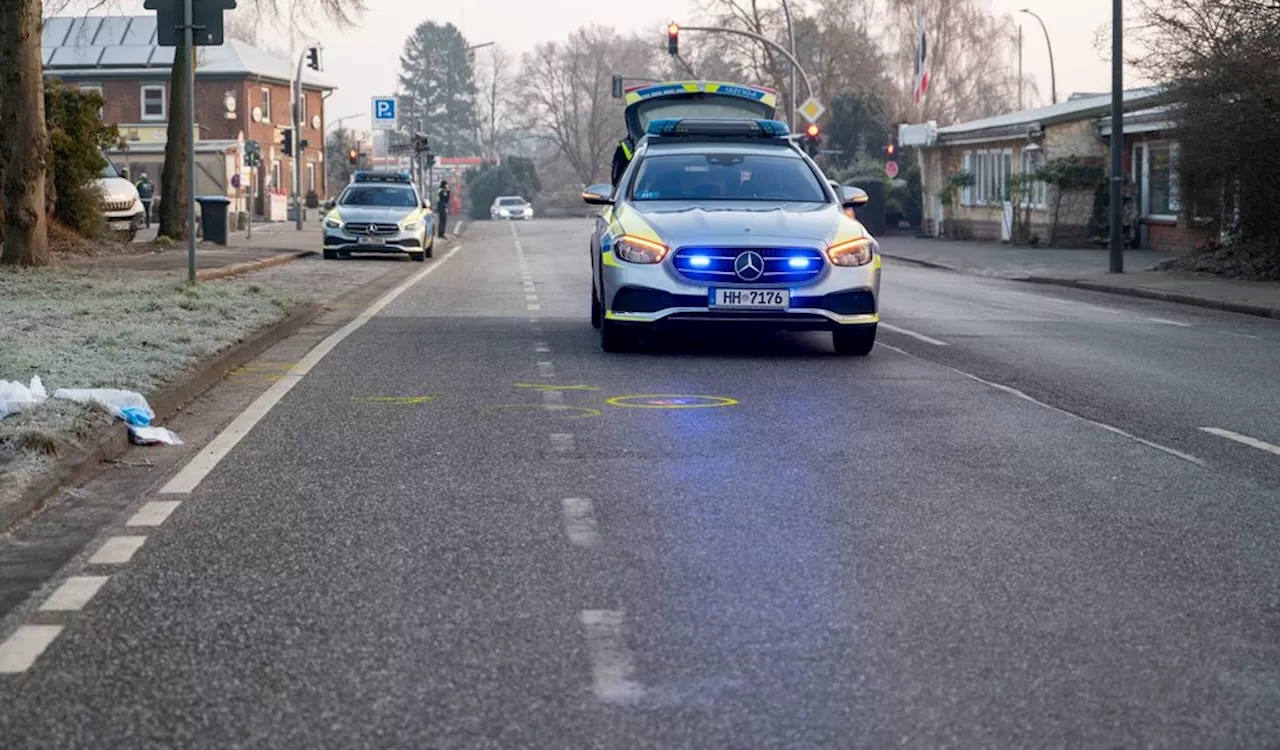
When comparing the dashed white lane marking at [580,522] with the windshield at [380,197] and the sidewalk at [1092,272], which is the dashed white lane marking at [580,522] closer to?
the sidewalk at [1092,272]

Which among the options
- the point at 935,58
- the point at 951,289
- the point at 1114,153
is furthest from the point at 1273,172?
the point at 935,58

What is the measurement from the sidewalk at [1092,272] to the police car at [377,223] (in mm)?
10546

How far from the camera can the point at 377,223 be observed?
34.2 metres

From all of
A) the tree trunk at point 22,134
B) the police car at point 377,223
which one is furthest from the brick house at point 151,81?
the tree trunk at point 22,134

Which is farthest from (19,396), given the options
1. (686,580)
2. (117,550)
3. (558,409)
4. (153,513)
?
(686,580)

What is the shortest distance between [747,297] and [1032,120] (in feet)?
118

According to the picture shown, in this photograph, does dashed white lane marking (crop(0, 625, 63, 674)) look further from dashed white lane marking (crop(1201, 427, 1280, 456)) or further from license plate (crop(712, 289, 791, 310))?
license plate (crop(712, 289, 791, 310))

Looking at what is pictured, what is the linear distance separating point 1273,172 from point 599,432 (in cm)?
2095

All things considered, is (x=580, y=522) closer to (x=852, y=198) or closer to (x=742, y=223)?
(x=742, y=223)

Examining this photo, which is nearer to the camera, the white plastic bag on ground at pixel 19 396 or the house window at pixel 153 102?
the white plastic bag on ground at pixel 19 396

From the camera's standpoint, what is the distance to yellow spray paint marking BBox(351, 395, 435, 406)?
420 inches

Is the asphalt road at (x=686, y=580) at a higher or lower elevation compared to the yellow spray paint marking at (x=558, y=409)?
lower

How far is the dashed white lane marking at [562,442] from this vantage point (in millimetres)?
8750

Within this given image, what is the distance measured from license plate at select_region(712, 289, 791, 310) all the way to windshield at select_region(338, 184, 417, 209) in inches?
915
